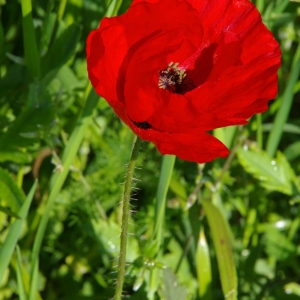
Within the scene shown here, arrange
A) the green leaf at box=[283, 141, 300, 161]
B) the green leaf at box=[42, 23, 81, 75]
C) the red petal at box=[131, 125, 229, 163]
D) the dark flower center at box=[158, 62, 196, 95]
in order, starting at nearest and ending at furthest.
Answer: the red petal at box=[131, 125, 229, 163], the dark flower center at box=[158, 62, 196, 95], the green leaf at box=[42, 23, 81, 75], the green leaf at box=[283, 141, 300, 161]

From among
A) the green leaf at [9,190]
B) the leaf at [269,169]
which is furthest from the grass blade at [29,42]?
the leaf at [269,169]

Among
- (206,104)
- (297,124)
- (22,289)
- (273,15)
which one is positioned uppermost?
(206,104)

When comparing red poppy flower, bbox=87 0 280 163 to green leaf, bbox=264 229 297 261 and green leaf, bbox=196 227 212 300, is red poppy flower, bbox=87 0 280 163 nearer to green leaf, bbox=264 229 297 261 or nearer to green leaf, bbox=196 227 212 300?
green leaf, bbox=196 227 212 300

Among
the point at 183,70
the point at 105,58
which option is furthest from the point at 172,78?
the point at 105,58

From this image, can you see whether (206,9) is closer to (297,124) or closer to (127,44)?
(127,44)

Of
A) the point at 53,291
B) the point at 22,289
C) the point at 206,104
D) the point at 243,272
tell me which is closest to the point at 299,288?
the point at 243,272

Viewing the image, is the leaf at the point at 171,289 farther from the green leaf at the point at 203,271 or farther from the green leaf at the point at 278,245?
the green leaf at the point at 278,245

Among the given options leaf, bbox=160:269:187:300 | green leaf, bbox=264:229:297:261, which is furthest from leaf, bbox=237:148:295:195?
leaf, bbox=160:269:187:300

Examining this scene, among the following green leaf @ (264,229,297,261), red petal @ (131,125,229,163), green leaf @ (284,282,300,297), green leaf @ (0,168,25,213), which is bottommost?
green leaf @ (284,282,300,297)
